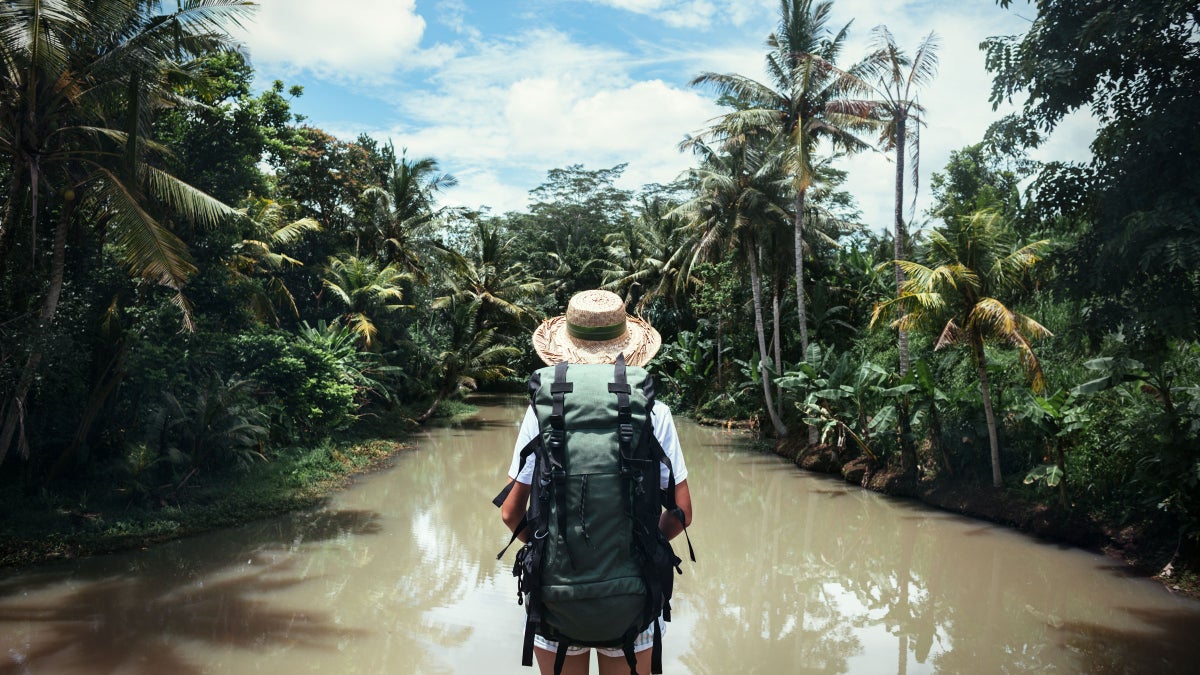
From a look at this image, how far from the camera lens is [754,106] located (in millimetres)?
16000

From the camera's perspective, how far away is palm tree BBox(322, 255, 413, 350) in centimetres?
1720

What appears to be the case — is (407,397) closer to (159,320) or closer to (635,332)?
(159,320)

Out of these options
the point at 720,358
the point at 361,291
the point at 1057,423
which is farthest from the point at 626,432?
the point at 720,358

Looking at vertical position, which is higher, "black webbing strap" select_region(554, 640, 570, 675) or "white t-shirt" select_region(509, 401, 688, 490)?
"white t-shirt" select_region(509, 401, 688, 490)

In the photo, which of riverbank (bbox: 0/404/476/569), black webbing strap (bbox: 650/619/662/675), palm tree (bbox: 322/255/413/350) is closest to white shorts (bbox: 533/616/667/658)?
black webbing strap (bbox: 650/619/662/675)

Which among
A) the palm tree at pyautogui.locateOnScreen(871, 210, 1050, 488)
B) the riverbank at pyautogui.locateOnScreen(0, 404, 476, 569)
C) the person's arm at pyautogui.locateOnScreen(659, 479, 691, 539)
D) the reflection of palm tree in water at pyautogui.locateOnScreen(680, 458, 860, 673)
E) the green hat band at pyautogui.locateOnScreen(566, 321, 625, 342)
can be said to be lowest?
the reflection of palm tree in water at pyautogui.locateOnScreen(680, 458, 860, 673)

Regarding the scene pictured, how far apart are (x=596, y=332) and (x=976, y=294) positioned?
360 inches

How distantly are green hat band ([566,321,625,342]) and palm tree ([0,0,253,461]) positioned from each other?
6614 millimetres

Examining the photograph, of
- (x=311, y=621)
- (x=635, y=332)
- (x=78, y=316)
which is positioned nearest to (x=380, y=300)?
(x=78, y=316)

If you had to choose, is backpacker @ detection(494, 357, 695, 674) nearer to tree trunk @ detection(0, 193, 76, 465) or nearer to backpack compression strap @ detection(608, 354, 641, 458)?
backpack compression strap @ detection(608, 354, 641, 458)

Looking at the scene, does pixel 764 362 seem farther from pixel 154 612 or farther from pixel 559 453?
pixel 559 453

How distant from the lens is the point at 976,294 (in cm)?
1034

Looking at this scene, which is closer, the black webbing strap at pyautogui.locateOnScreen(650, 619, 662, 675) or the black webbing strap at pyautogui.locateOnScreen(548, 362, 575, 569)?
the black webbing strap at pyautogui.locateOnScreen(548, 362, 575, 569)

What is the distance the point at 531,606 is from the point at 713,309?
21153 millimetres
